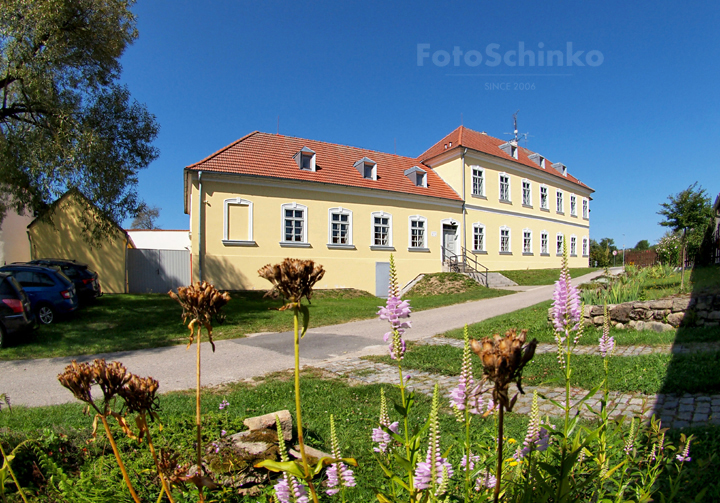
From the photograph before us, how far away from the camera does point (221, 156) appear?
69.3 feet

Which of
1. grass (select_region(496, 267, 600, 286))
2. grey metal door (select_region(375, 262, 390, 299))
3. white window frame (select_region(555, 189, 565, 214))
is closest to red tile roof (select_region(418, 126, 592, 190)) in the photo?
white window frame (select_region(555, 189, 565, 214))

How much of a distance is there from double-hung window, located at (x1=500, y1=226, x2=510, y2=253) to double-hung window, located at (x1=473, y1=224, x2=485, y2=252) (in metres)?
2.28

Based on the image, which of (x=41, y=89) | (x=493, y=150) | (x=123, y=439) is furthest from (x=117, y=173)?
(x=493, y=150)

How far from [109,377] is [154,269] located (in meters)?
25.0

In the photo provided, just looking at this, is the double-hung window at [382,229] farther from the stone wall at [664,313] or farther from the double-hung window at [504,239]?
the stone wall at [664,313]

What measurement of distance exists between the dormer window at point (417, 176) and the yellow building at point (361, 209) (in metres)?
0.06

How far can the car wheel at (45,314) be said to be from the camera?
40.5 feet

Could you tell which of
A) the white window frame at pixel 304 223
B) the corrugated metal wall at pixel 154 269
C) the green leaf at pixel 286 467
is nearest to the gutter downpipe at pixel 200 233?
the white window frame at pixel 304 223

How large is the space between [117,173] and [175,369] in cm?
922

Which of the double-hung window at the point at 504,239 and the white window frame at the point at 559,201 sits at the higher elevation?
the white window frame at the point at 559,201

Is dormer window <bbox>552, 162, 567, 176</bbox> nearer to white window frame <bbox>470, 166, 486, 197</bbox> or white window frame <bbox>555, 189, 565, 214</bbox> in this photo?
white window frame <bbox>555, 189, 565, 214</bbox>

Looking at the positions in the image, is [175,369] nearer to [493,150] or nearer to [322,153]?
[322,153]

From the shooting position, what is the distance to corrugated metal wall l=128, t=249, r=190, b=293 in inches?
938

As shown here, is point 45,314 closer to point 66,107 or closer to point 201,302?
point 66,107
